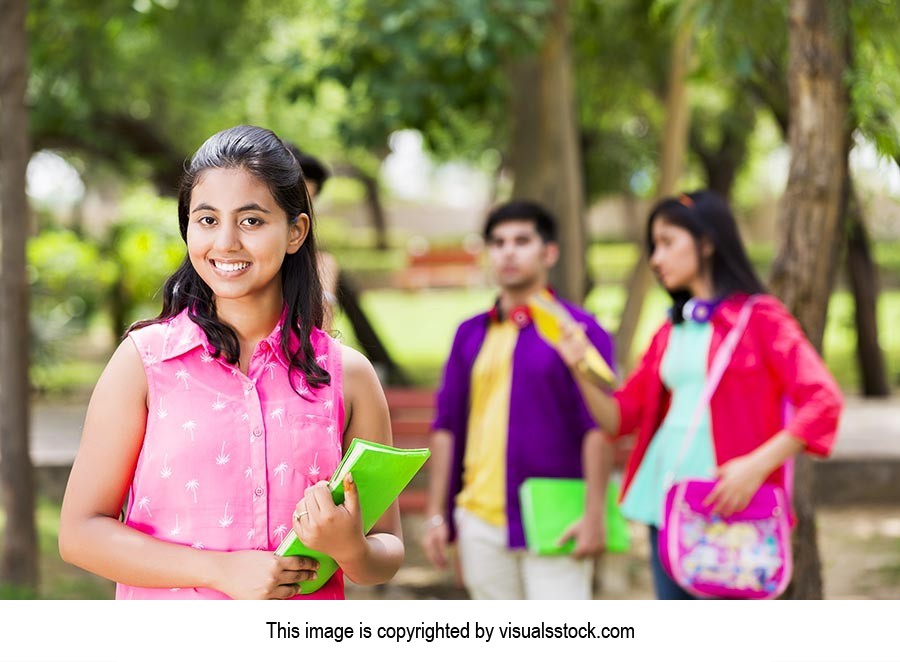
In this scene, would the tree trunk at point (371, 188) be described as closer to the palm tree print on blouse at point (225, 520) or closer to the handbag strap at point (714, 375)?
the handbag strap at point (714, 375)

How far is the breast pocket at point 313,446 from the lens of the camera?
1.99 m

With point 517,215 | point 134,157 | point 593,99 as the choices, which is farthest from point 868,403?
point 517,215

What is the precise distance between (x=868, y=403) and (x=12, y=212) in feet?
34.2

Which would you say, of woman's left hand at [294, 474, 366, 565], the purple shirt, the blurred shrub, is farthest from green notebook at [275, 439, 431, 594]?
the blurred shrub

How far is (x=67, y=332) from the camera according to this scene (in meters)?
13.3

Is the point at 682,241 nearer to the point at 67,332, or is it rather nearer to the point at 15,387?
the point at 15,387

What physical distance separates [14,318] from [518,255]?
2.60 m

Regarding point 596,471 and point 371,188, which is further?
point 371,188

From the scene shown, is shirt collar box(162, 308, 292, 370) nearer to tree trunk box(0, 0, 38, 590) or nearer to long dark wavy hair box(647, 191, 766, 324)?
long dark wavy hair box(647, 191, 766, 324)

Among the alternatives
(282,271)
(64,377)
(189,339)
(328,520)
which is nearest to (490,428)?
(282,271)

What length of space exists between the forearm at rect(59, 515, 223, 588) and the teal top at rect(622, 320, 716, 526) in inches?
82.1

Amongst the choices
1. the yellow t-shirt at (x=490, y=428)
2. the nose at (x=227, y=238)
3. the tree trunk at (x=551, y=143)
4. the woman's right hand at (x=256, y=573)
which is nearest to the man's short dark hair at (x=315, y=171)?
the yellow t-shirt at (x=490, y=428)

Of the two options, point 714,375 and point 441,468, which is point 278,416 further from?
point 441,468

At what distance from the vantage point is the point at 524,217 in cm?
428
